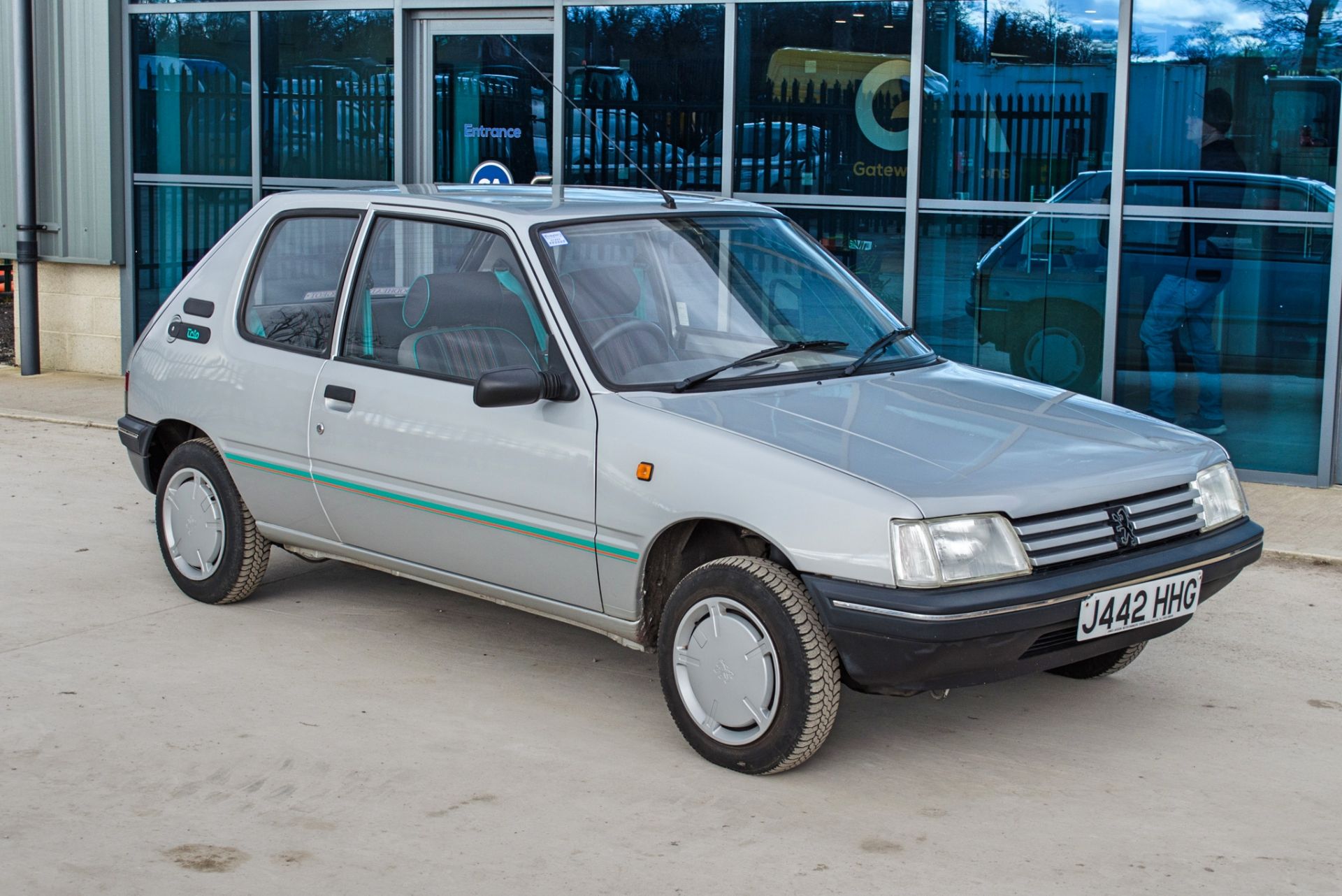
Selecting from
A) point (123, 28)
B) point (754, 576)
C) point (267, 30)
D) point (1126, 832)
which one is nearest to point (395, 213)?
point (754, 576)

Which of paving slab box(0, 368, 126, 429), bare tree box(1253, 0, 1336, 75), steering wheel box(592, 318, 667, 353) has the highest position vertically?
bare tree box(1253, 0, 1336, 75)

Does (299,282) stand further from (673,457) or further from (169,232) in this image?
(169,232)

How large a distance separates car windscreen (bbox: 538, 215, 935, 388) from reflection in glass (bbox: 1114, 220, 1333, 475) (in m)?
3.90

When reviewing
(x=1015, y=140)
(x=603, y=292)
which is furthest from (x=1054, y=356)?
(x=603, y=292)

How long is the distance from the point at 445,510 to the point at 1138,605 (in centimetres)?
224

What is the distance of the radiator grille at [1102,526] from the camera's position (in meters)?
4.43

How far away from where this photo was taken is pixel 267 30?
40.6ft

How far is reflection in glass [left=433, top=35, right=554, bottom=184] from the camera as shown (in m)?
11.5

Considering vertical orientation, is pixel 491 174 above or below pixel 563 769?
above

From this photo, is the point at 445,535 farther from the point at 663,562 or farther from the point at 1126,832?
the point at 1126,832

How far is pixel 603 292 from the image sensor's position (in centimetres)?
528

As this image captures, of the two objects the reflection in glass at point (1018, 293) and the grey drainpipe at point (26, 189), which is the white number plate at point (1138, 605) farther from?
the grey drainpipe at point (26, 189)

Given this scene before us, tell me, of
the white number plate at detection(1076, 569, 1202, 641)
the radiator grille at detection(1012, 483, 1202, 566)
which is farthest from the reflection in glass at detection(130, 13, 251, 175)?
the white number plate at detection(1076, 569, 1202, 641)

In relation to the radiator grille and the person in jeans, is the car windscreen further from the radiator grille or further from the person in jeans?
the person in jeans
